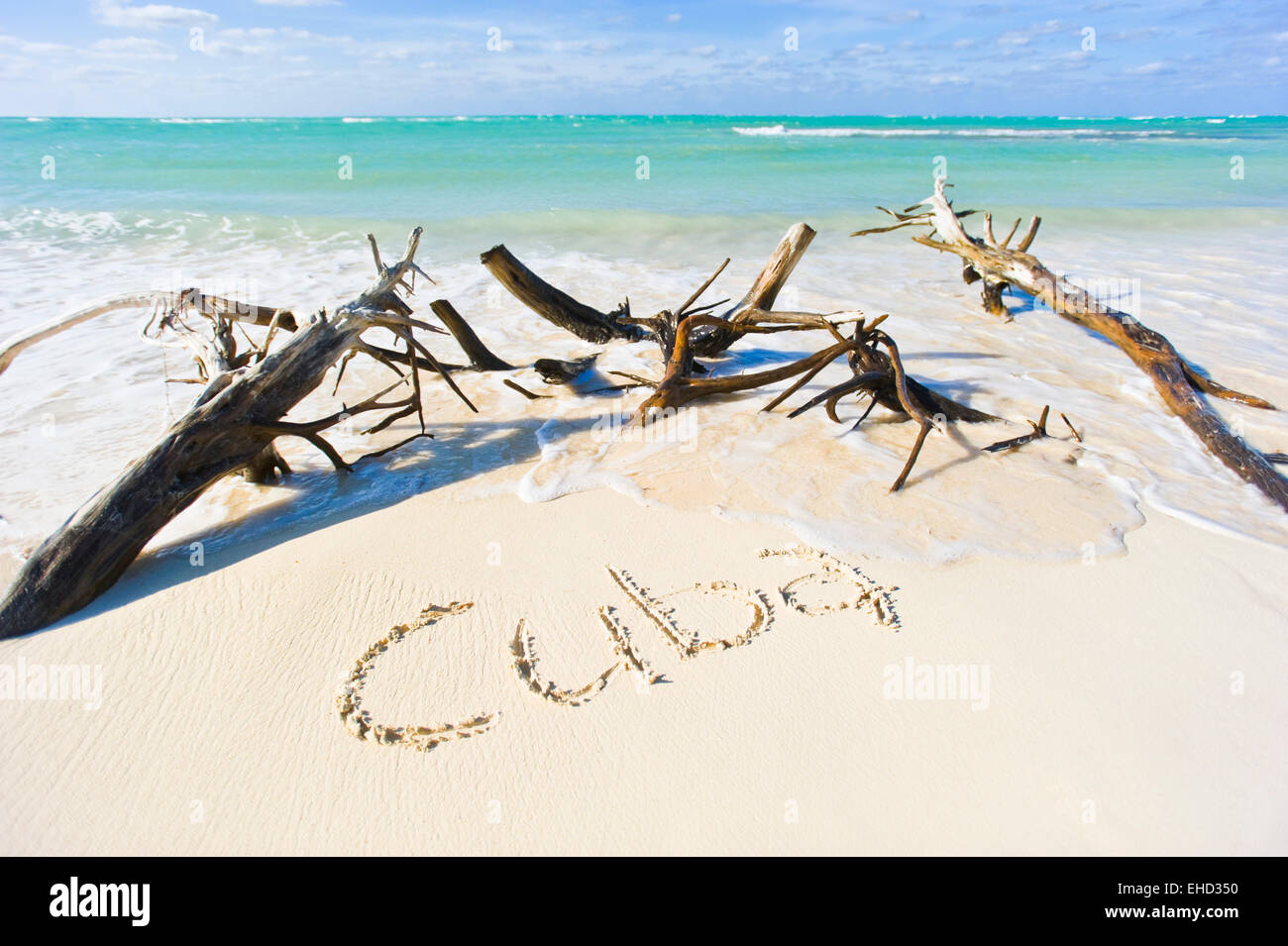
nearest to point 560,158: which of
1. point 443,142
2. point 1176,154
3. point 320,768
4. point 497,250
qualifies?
point 443,142

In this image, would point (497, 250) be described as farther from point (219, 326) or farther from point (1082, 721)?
point (1082, 721)

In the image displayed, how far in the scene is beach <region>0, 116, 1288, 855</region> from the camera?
7.17 feet

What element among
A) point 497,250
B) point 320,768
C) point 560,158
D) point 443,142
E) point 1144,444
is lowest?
point 320,768

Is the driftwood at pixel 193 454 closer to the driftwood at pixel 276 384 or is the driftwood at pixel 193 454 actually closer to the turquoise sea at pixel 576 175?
the driftwood at pixel 276 384

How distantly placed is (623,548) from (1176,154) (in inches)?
1420

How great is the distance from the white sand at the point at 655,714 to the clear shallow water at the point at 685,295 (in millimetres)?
486

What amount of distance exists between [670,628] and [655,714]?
0.43 metres

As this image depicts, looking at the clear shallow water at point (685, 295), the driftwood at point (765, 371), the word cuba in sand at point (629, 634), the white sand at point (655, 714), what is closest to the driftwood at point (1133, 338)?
the clear shallow water at point (685, 295)

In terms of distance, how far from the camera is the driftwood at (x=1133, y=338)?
13.7 ft

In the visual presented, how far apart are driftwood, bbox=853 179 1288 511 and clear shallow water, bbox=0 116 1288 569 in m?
0.12

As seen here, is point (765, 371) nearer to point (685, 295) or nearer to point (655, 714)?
point (655, 714)

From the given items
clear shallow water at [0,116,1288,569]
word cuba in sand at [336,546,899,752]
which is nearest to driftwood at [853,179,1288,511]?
clear shallow water at [0,116,1288,569]
